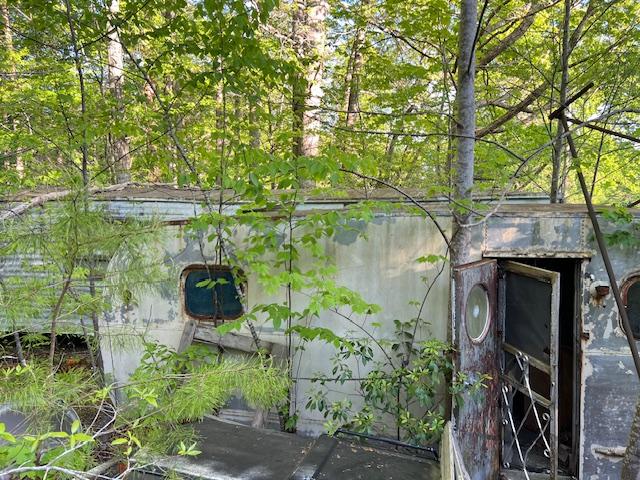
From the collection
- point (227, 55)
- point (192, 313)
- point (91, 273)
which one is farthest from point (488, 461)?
point (227, 55)

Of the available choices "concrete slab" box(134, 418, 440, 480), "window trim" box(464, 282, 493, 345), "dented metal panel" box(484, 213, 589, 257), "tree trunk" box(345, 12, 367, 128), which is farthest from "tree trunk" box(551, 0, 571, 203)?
"concrete slab" box(134, 418, 440, 480)

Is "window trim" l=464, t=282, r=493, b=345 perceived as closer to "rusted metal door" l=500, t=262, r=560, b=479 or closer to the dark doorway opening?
"rusted metal door" l=500, t=262, r=560, b=479

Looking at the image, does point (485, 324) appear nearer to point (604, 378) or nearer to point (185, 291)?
point (604, 378)

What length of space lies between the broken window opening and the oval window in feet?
12.7

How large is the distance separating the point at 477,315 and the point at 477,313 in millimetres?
19

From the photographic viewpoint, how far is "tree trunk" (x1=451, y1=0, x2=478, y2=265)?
381 cm

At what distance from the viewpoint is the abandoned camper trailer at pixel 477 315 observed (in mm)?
3803

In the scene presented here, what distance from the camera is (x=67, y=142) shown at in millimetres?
3848

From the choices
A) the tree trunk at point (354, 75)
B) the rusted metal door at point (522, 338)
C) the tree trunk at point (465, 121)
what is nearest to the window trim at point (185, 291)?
the tree trunk at point (465, 121)

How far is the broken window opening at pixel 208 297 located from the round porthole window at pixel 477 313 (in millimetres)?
2384

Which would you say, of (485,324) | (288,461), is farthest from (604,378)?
(288,461)

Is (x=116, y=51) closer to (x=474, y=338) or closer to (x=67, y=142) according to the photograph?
(x=67, y=142)

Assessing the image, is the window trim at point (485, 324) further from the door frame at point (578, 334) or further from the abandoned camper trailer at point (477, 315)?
the door frame at point (578, 334)

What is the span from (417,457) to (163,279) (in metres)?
2.42
